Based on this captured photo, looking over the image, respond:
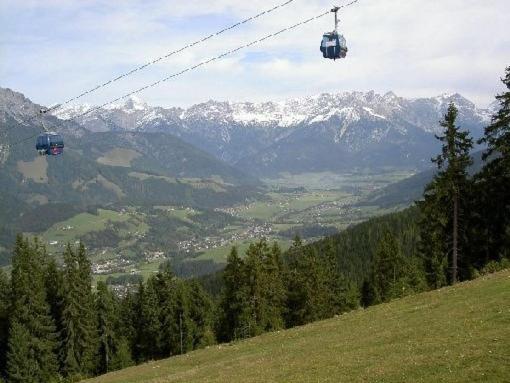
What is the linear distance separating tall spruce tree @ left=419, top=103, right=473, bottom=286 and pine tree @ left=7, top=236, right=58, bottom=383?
49.9 meters

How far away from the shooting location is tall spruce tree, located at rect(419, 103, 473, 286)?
54562mm

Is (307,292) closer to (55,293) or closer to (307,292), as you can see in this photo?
(307,292)

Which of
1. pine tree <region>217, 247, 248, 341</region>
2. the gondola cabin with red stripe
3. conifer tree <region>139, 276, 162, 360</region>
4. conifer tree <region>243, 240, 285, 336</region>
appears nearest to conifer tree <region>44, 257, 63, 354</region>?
conifer tree <region>139, 276, 162, 360</region>

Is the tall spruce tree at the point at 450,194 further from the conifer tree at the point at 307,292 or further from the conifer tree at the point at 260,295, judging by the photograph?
the conifer tree at the point at 260,295

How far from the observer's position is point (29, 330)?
241 ft

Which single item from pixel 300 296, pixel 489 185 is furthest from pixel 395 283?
pixel 489 185

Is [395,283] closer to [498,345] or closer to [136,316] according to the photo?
[136,316]

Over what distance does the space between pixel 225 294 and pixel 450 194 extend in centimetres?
3360

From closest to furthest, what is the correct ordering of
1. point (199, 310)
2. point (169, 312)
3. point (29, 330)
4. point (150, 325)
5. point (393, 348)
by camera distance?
point (393, 348) < point (29, 330) < point (169, 312) < point (150, 325) < point (199, 310)

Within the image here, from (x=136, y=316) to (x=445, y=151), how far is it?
54.4 m

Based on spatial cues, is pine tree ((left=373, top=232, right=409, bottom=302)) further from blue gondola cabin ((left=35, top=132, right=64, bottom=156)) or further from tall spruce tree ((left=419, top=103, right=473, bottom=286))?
blue gondola cabin ((left=35, top=132, right=64, bottom=156))

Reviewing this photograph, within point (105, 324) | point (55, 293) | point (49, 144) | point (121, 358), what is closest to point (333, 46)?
point (49, 144)

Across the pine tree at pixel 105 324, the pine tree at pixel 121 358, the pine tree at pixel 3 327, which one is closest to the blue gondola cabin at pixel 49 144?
the pine tree at pixel 105 324

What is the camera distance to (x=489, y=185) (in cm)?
5716
